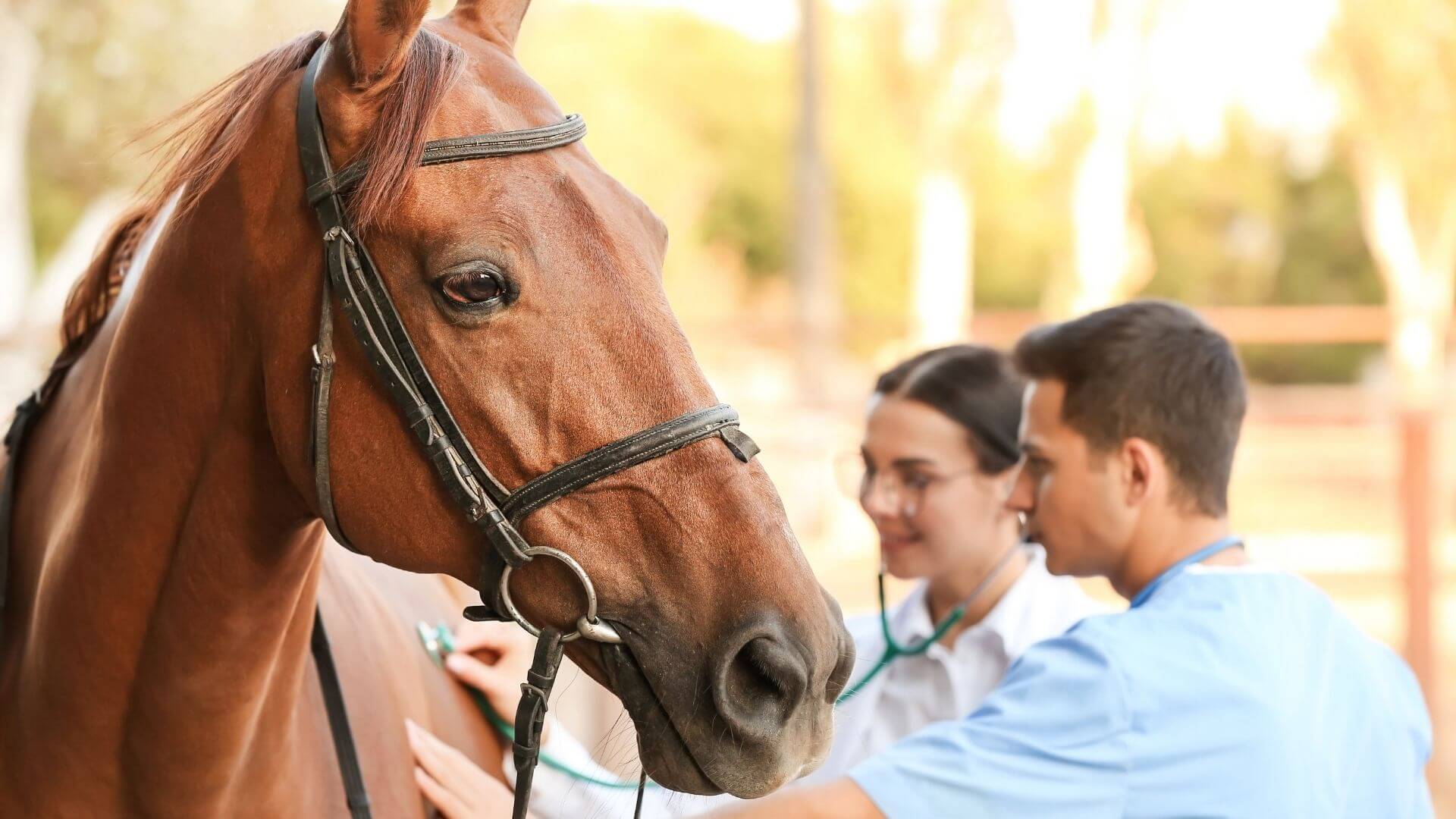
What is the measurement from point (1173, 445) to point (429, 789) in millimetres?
1284

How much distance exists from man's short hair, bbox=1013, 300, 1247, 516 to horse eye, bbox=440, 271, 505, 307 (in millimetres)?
1112

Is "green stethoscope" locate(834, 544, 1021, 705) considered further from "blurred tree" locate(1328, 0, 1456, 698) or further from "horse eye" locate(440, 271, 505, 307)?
"blurred tree" locate(1328, 0, 1456, 698)

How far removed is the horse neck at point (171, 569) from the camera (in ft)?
4.83

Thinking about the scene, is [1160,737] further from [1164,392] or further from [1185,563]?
[1164,392]

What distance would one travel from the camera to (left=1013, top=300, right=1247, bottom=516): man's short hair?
6.72ft

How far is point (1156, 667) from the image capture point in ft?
5.79

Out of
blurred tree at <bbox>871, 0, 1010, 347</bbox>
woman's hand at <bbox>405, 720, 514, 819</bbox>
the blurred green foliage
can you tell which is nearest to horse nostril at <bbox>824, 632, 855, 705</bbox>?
woman's hand at <bbox>405, 720, 514, 819</bbox>

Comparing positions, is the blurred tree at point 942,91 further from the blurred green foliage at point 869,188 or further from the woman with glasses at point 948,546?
the woman with glasses at point 948,546

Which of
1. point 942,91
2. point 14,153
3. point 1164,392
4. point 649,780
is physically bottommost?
point 649,780

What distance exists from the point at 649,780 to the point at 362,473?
4.31 ft

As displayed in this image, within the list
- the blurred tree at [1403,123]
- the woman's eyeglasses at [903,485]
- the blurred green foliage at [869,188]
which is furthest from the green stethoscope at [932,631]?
the blurred tree at [1403,123]

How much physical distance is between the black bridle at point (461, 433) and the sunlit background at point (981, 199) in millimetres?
433

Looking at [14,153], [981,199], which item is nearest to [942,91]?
[14,153]

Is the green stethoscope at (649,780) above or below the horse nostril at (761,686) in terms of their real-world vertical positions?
below
